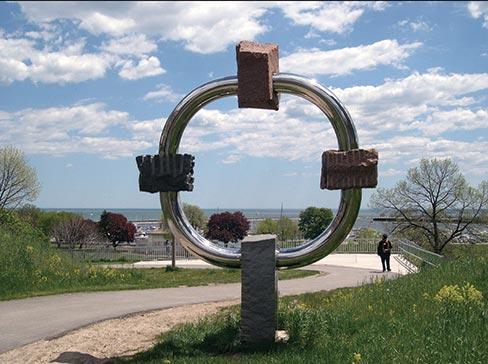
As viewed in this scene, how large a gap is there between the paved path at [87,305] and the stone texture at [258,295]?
290 centimetres

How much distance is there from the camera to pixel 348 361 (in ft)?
16.2

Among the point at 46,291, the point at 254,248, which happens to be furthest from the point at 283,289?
the point at 254,248

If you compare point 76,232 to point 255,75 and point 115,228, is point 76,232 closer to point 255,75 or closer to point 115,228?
point 115,228

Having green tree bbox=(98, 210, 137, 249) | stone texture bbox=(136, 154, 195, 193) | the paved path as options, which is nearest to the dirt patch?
the paved path

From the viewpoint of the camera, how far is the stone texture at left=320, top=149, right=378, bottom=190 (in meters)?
6.39

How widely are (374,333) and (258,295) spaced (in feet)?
4.19

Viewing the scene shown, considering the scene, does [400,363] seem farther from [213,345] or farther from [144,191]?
[144,191]

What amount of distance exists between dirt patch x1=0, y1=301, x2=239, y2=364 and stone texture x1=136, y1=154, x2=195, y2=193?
191 cm

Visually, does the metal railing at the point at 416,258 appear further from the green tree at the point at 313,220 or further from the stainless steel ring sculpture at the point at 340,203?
the green tree at the point at 313,220

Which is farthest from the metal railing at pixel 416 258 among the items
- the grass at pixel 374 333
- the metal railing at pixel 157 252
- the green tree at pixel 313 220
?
the green tree at pixel 313 220

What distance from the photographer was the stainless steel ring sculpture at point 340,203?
6605 mm

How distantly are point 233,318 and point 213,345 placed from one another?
771 mm

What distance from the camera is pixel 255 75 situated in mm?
6684

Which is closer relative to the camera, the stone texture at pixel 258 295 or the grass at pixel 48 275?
the stone texture at pixel 258 295
